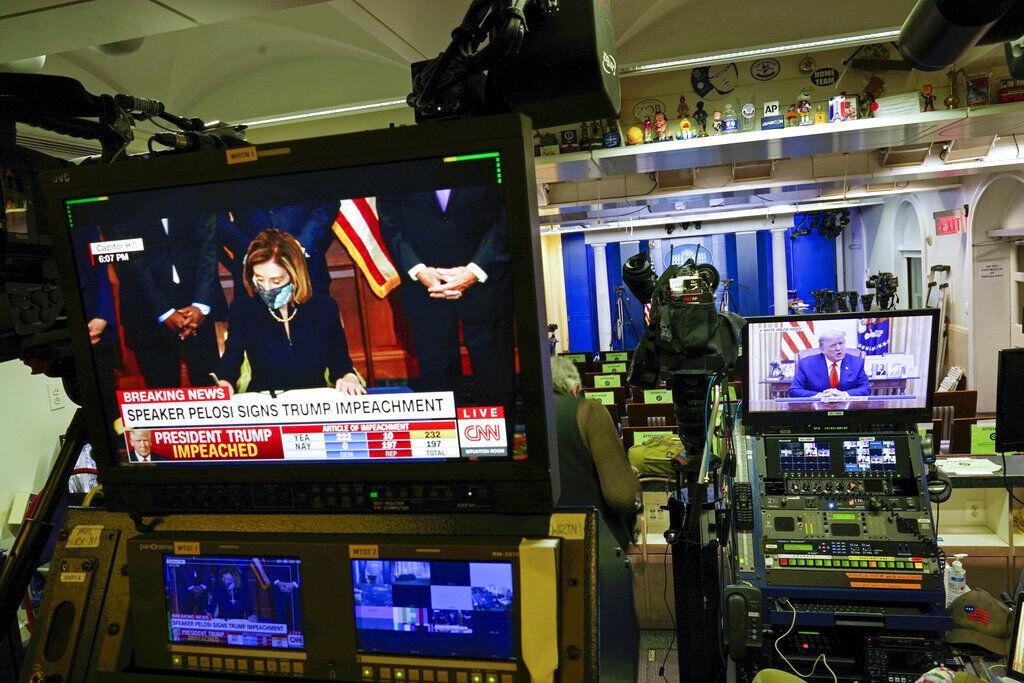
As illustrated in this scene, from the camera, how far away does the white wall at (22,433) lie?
613cm

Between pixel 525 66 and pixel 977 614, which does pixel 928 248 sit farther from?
pixel 525 66

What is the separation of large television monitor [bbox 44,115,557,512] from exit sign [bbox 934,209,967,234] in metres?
11.1

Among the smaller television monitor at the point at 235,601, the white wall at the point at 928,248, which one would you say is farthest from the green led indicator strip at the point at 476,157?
the white wall at the point at 928,248

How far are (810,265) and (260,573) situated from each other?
1617cm

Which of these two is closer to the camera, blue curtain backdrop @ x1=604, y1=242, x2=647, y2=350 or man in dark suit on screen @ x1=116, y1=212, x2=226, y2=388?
man in dark suit on screen @ x1=116, y1=212, x2=226, y2=388

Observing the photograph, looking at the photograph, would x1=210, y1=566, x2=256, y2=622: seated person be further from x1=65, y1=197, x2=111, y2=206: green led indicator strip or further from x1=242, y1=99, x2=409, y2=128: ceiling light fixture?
x1=242, y1=99, x2=409, y2=128: ceiling light fixture

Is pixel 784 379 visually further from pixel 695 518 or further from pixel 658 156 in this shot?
pixel 658 156

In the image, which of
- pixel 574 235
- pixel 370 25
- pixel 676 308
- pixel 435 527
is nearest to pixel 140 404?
pixel 435 527

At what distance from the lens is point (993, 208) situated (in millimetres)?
9562

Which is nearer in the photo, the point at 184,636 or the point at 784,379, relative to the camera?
the point at 184,636

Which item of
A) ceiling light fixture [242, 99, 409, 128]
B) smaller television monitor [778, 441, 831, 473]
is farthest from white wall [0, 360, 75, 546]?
smaller television monitor [778, 441, 831, 473]

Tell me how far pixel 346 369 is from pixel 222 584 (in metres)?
0.48

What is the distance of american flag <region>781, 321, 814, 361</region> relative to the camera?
3154 millimetres

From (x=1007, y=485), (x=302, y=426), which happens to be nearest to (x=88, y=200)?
(x=302, y=426)
